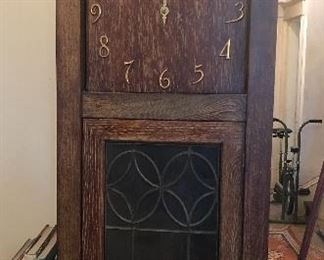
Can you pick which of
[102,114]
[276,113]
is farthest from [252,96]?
[276,113]

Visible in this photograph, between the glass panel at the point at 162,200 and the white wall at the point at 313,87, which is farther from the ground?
the white wall at the point at 313,87

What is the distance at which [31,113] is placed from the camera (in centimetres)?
139

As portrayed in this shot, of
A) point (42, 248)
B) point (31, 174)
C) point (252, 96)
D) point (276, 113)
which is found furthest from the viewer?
point (31, 174)

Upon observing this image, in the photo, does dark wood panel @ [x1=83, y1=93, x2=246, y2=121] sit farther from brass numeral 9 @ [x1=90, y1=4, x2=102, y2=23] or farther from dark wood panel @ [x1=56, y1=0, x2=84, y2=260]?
brass numeral 9 @ [x1=90, y1=4, x2=102, y2=23]

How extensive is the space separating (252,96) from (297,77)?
1.58 feet

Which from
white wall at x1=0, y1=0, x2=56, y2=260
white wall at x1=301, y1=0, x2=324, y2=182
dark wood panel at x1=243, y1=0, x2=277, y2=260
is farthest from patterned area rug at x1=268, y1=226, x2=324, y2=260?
white wall at x1=0, y1=0, x2=56, y2=260

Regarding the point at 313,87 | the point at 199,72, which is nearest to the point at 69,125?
the point at 199,72

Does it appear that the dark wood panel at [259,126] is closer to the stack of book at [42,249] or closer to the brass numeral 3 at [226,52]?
the brass numeral 3 at [226,52]

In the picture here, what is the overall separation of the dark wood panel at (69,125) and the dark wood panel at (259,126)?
0.34 metres

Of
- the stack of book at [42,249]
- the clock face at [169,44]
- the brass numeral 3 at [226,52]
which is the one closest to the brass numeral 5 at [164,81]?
the clock face at [169,44]

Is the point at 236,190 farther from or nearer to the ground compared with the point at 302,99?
nearer to the ground

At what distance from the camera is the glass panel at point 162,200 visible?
0.94 m

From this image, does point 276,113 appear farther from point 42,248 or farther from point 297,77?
point 42,248

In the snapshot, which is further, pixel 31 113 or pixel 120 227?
pixel 31 113
